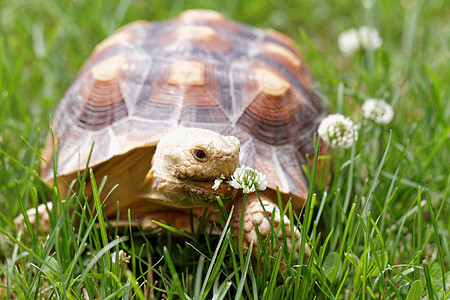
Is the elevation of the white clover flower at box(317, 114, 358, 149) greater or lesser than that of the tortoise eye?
greater

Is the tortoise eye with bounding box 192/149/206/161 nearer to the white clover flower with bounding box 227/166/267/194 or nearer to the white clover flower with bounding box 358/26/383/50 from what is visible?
the white clover flower with bounding box 227/166/267/194

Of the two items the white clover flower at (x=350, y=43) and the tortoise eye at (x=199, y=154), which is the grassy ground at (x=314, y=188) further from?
the tortoise eye at (x=199, y=154)

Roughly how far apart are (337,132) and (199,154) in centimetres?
63

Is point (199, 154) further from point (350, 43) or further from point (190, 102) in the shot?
point (350, 43)

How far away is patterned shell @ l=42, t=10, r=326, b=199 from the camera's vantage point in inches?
77.1

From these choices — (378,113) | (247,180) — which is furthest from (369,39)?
(247,180)

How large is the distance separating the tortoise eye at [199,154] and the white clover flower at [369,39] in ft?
5.86

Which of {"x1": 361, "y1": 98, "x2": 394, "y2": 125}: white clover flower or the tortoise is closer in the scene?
the tortoise

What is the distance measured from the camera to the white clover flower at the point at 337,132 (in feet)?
6.53

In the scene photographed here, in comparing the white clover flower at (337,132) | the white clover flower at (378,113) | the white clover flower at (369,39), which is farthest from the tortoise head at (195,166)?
the white clover flower at (369,39)

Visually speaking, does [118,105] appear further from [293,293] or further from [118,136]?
[293,293]

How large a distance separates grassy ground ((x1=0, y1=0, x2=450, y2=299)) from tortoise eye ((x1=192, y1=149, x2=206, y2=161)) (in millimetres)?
256

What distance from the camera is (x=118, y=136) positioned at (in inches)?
76.4

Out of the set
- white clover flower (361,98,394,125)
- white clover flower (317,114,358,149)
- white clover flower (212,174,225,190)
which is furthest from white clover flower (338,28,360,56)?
white clover flower (212,174,225,190)
